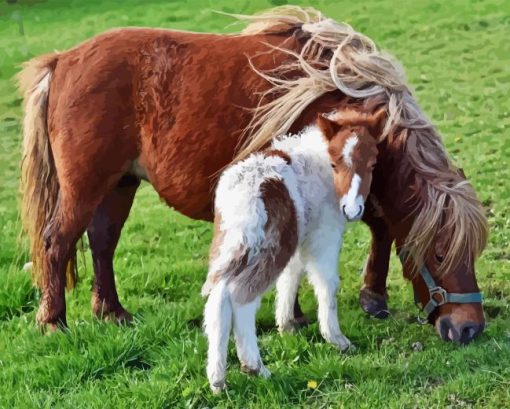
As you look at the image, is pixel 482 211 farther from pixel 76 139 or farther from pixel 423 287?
pixel 76 139

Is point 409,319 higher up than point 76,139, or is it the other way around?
point 76,139

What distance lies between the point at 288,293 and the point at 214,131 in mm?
1038

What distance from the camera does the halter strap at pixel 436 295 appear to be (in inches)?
176

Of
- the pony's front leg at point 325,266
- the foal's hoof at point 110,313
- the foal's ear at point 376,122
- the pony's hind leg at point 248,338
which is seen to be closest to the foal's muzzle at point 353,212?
the pony's front leg at point 325,266

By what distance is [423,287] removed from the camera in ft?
15.1

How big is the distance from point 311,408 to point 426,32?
12.2m

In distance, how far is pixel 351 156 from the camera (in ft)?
13.6

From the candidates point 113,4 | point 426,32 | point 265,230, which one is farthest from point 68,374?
point 113,4

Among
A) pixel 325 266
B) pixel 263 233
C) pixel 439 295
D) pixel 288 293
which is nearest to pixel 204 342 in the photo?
pixel 288 293

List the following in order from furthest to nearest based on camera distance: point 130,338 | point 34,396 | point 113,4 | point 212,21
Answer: point 113,4 < point 212,21 < point 130,338 < point 34,396

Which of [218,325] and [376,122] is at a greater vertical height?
[376,122]

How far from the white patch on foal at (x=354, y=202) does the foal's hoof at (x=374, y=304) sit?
1.41 metres

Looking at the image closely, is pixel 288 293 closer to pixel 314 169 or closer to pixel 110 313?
pixel 314 169

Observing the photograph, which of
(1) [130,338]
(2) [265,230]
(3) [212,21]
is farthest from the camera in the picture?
(3) [212,21]
